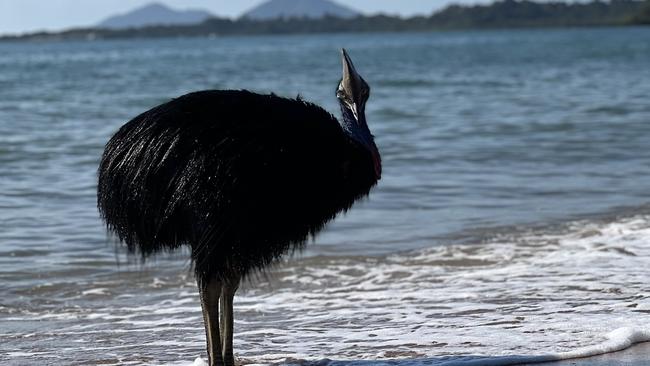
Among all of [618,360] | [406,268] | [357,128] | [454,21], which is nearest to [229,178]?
[357,128]

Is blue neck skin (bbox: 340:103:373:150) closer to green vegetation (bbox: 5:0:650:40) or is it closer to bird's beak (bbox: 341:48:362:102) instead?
bird's beak (bbox: 341:48:362:102)

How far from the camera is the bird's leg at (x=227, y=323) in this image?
4.80 m

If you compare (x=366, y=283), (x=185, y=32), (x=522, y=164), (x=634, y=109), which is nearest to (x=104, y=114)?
(x=634, y=109)

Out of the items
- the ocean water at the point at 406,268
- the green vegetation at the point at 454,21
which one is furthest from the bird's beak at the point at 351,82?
the green vegetation at the point at 454,21

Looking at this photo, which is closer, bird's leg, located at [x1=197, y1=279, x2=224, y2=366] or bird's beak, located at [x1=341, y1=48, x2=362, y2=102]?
bird's leg, located at [x1=197, y1=279, x2=224, y2=366]

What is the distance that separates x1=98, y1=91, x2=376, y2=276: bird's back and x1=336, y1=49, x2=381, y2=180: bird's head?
0.04m

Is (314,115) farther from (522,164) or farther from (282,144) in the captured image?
(522,164)

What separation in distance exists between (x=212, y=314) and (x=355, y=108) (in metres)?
0.97

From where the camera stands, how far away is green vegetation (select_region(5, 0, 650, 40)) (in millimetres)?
136750

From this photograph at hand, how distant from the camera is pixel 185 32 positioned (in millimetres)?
145250

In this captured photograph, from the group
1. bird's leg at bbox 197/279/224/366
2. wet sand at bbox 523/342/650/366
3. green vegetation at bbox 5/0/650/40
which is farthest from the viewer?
green vegetation at bbox 5/0/650/40

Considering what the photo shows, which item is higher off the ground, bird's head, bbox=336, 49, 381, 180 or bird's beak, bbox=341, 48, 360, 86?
bird's beak, bbox=341, 48, 360, 86

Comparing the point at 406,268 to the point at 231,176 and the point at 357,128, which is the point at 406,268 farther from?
the point at 231,176

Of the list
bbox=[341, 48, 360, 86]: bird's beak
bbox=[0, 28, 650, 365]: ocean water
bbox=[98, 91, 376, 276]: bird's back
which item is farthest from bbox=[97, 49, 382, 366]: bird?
bbox=[0, 28, 650, 365]: ocean water
